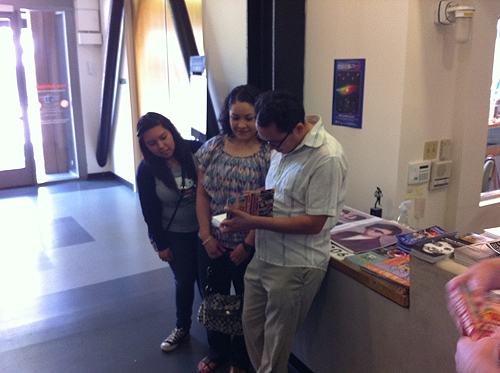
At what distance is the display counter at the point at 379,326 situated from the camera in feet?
5.43

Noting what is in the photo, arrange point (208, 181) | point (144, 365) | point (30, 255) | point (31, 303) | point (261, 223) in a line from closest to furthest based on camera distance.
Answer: point (261, 223), point (208, 181), point (144, 365), point (31, 303), point (30, 255)

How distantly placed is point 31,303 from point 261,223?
93.7 inches

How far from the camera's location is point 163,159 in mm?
2504

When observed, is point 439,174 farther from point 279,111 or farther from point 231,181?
point 279,111

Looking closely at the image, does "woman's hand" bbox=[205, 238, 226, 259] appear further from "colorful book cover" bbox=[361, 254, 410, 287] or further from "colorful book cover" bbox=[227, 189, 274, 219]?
"colorful book cover" bbox=[361, 254, 410, 287]

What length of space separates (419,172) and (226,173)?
128 centimetres

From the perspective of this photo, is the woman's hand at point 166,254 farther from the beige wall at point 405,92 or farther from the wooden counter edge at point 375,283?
the beige wall at point 405,92

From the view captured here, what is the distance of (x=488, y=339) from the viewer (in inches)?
35.2

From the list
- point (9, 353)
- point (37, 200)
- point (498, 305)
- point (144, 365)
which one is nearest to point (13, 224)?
point (37, 200)

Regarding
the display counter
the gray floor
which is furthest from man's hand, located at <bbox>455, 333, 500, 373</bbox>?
the gray floor

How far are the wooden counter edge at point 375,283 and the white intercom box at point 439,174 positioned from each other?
3.75ft

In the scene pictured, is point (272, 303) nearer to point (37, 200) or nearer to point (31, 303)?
point (31, 303)

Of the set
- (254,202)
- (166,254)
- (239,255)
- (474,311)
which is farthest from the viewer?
(166,254)

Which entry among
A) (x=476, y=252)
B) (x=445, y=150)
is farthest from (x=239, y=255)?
(x=445, y=150)
